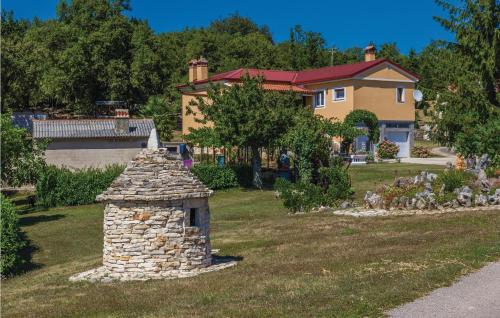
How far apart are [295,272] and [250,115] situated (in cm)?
2425

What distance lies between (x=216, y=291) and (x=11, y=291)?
693cm

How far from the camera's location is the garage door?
5303 centimetres

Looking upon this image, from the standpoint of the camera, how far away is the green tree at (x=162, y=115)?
179 ft

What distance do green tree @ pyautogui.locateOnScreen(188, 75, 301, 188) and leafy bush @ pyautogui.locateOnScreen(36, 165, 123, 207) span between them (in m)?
7.83

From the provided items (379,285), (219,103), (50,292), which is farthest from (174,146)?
(379,285)

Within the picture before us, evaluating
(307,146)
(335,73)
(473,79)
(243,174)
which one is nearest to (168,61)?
(335,73)

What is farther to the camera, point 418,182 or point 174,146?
point 174,146

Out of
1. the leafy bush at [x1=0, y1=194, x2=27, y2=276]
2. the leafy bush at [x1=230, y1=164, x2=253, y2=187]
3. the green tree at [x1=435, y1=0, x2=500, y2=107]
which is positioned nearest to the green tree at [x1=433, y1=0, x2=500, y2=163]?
the green tree at [x1=435, y1=0, x2=500, y2=107]

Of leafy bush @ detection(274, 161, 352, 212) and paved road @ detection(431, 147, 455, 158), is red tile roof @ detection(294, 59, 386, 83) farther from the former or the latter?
leafy bush @ detection(274, 161, 352, 212)

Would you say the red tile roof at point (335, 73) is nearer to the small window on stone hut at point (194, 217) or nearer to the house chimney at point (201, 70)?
the house chimney at point (201, 70)

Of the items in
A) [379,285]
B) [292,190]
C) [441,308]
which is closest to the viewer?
[441,308]

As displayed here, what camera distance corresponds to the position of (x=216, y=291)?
1354 cm

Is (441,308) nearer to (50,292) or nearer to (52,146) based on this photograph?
(50,292)

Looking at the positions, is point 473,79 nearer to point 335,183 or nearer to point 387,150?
point 335,183
